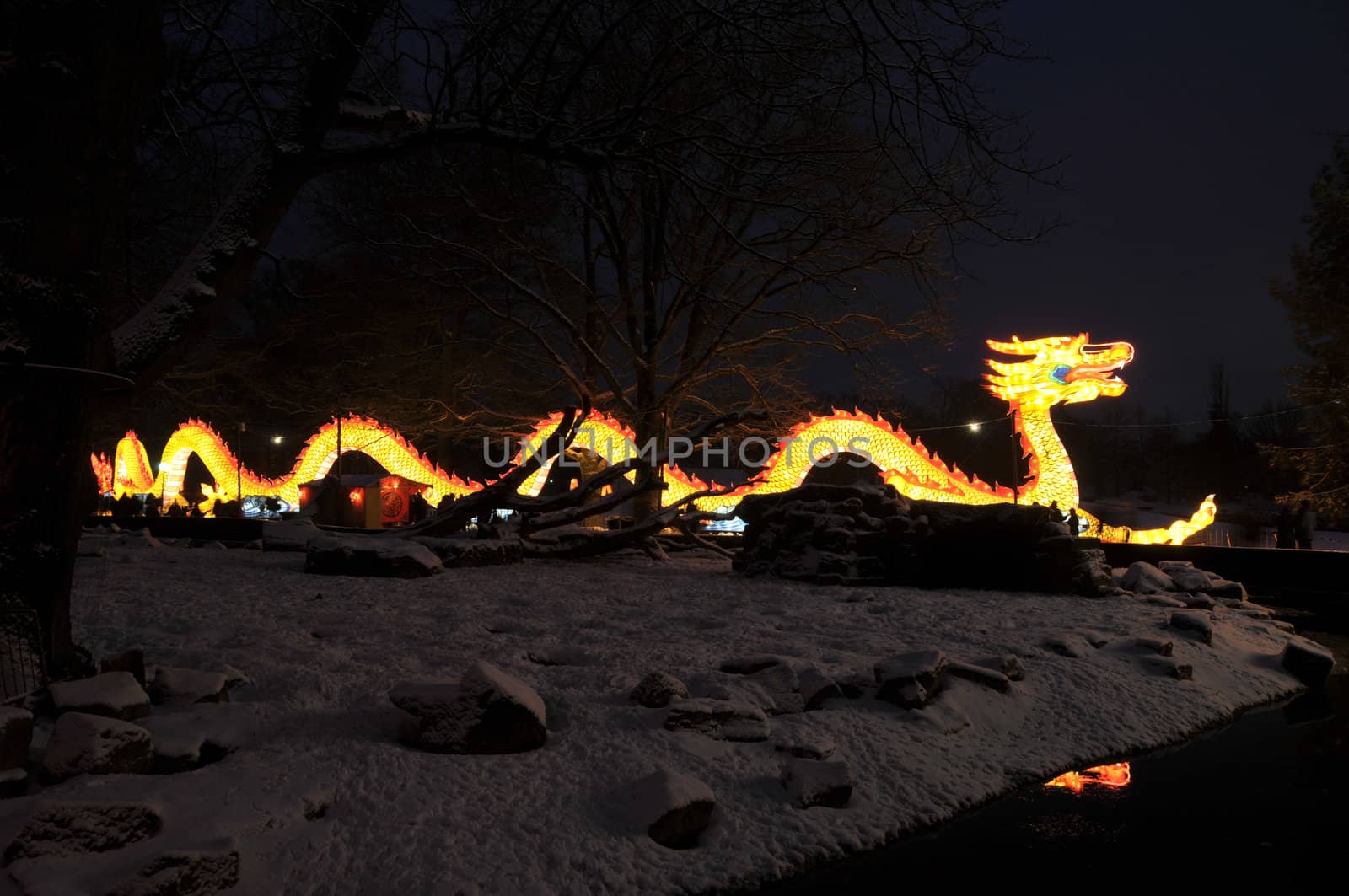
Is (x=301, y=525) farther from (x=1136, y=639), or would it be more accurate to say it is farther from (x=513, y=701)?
(x=1136, y=639)

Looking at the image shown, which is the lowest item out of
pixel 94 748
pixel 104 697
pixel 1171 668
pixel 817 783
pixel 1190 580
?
pixel 817 783

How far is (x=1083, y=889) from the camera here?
11.7ft

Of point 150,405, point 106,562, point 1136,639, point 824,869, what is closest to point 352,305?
point 150,405

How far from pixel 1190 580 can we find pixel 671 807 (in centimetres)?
979

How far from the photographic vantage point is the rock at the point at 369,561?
8992mm

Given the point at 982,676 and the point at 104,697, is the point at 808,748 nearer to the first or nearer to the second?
the point at 982,676

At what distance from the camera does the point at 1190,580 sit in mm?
11000

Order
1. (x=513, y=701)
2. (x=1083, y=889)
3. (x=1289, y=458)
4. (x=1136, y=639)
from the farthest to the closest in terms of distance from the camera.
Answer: (x=1289, y=458) < (x=1136, y=639) < (x=513, y=701) < (x=1083, y=889)

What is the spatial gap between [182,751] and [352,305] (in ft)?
78.6

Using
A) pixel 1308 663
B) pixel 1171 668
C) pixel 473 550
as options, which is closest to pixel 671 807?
pixel 1171 668

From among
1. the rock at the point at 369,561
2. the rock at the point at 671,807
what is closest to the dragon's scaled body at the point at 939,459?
the rock at the point at 369,561

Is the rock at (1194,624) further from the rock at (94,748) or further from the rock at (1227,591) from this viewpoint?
the rock at (94,748)

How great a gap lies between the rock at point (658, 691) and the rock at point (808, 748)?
0.60 m

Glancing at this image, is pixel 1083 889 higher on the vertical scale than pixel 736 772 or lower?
lower
